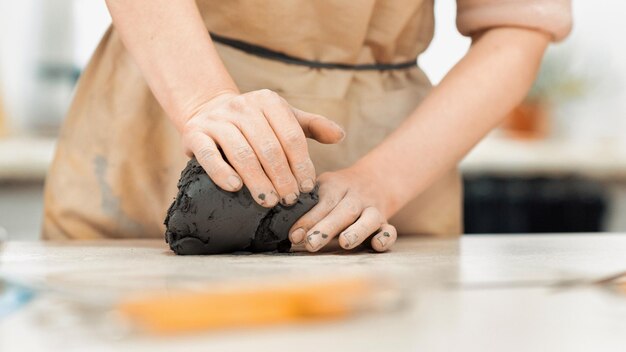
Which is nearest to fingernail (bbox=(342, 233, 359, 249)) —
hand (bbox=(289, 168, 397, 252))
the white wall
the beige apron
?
hand (bbox=(289, 168, 397, 252))

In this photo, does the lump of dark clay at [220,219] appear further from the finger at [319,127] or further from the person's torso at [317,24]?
the person's torso at [317,24]

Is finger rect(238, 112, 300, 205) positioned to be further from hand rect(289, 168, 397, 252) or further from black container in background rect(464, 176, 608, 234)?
black container in background rect(464, 176, 608, 234)

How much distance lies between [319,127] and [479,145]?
190cm

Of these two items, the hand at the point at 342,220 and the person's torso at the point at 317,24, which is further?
the person's torso at the point at 317,24

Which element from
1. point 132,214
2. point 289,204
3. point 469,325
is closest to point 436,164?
point 289,204

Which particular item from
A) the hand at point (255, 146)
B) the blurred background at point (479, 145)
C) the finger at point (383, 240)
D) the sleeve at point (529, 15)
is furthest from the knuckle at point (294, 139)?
the blurred background at point (479, 145)

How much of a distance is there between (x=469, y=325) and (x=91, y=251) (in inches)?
18.8

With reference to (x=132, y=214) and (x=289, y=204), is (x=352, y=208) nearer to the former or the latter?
(x=289, y=204)

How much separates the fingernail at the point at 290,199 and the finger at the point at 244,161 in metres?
0.02

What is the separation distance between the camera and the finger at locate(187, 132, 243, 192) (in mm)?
699

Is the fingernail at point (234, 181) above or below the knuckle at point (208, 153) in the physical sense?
below

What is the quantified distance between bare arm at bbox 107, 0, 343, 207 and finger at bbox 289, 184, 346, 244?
23mm

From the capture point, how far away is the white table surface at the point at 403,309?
35 centimetres

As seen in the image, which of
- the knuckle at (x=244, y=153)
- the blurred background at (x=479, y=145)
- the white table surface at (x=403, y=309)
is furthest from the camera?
the blurred background at (x=479, y=145)
